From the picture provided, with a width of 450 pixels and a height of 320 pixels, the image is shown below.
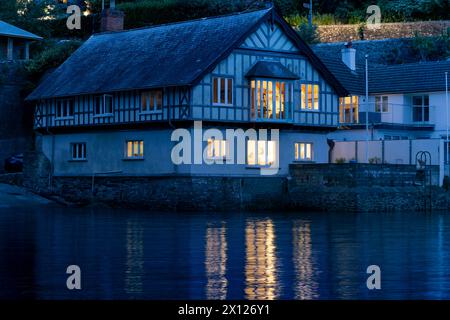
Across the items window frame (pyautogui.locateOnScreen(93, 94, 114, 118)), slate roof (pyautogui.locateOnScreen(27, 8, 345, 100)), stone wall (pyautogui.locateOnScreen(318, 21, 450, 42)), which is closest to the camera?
slate roof (pyautogui.locateOnScreen(27, 8, 345, 100))

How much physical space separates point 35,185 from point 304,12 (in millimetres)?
35991

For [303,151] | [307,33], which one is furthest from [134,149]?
[307,33]

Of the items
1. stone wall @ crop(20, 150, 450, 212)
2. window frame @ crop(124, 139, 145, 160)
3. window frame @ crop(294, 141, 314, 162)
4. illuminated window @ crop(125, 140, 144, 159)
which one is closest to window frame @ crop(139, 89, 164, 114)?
window frame @ crop(124, 139, 145, 160)

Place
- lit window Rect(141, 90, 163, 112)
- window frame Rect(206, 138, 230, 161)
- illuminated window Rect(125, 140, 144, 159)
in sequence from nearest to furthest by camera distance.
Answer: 1. window frame Rect(206, 138, 230, 161)
2. lit window Rect(141, 90, 163, 112)
3. illuminated window Rect(125, 140, 144, 159)

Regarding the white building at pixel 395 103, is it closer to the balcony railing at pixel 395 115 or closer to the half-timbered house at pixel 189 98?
the balcony railing at pixel 395 115

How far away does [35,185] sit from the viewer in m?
52.0

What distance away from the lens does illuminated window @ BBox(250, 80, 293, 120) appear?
46.4 m

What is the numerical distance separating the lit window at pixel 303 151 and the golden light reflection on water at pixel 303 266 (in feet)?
64.6

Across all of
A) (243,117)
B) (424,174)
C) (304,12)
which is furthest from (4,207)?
(304,12)

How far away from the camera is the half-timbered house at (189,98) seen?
45375 millimetres

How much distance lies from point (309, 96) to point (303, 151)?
105 inches

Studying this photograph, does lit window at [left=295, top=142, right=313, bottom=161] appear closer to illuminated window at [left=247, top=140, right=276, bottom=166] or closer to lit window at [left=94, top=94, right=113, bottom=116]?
illuminated window at [left=247, top=140, right=276, bottom=166]

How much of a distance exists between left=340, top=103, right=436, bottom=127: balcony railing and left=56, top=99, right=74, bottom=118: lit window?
52.1 ft

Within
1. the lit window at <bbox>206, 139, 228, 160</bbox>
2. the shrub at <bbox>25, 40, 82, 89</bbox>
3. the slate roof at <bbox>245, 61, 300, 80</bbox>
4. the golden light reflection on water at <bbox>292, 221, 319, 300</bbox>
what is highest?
the shrub at <bbox>25, 40, 82, 89</bbox>
